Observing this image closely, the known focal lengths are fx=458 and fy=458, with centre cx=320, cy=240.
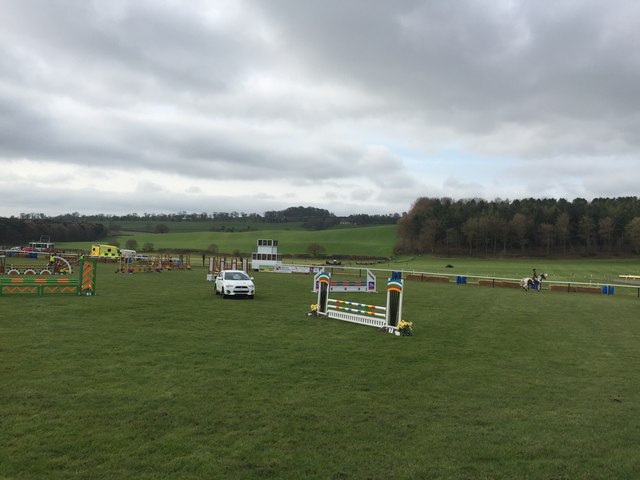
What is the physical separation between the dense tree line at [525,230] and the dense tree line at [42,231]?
101 meters

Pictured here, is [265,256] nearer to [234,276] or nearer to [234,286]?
[234,276]

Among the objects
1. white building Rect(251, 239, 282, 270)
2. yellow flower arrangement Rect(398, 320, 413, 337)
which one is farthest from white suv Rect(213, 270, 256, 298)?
white building Rect(251, 239, 282, 270)

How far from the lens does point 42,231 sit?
13762cm

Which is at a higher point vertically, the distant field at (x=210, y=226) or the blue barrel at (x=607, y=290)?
the distant field at (x=210, y=226)

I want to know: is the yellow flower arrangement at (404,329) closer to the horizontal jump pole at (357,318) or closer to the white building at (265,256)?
the horizontal jump pole at (357,318)

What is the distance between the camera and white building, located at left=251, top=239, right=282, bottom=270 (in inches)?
2359

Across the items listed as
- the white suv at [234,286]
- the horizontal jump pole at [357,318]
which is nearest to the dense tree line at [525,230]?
the white suv at [234,286]

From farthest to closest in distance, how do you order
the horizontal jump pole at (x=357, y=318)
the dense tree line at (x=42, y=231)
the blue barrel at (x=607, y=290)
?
the dense tree line at (x=42, y=231) → the blue barrel at (x=607, y=290) → the horizontal jump pole at (x=357, y=318)

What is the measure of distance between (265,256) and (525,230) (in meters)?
73.1

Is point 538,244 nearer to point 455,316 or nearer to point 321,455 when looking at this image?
point 455,316

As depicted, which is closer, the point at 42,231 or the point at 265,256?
the point at 265,256

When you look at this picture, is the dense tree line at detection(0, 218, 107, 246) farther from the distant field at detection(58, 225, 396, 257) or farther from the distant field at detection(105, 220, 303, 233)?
the distant field at detection(105, 220, 303, 233)

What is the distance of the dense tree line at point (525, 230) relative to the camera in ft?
348

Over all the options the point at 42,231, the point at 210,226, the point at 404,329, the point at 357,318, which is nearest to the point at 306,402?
the point at 404,329
